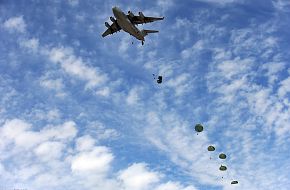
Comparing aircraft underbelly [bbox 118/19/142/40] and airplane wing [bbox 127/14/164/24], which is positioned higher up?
airplane wing [bbox 127/14/164/24]

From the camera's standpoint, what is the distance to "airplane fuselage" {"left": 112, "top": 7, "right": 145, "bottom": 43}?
55.7m

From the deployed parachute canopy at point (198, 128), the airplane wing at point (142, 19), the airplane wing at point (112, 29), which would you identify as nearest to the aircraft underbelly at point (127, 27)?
the airplane wing at point (142, 19)

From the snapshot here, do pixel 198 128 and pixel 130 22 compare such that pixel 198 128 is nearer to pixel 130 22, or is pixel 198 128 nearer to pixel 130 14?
pixel 130 22

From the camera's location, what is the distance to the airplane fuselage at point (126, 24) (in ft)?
183

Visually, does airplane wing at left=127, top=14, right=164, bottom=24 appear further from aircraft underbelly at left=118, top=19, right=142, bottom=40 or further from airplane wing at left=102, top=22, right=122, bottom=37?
airplane wing at left=102, top=22, right=122, bottom=37

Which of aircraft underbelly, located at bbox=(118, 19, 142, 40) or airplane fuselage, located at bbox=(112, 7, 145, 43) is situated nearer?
airplane fuselage, located at bbox=(112, 7, 145, 43)

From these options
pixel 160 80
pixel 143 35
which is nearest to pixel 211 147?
pixel 160 80

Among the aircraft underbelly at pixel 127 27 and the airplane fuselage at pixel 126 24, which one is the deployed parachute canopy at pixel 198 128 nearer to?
the airplane fuselage at pixel 126 24

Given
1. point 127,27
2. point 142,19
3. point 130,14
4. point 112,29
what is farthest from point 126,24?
point 112,29

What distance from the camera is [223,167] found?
→ 191ft

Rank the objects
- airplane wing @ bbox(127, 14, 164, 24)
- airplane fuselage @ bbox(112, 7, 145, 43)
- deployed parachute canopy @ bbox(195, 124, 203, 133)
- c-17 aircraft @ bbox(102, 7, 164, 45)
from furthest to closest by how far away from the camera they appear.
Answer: airplane wing @ bbox(127, 14, 164, 24) → deployed parachute canopy @ bbox(195, 124, 203, 133) → c-17 aircraft @ bbox(102, 7, 164, 45) → airplane fuselage @ bbox(112, 7, 145, 43)

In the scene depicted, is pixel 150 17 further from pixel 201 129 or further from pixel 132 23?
pixel 201 129

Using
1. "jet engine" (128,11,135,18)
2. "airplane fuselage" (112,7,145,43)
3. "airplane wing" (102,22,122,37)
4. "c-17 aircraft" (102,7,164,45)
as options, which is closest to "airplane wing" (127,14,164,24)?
"c-17 aircraft" (102,7,164,45)

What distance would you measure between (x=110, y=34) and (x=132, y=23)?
29.0ft
